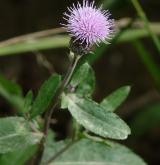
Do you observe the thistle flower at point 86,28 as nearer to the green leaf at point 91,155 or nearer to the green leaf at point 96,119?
the green leaf at point 96,119

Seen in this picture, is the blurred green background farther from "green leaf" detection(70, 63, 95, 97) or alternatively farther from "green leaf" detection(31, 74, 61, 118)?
"green leaf" detection(31, 74, 61, 118)

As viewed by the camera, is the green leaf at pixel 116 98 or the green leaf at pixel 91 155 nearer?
the green leaf at pixel 116 98

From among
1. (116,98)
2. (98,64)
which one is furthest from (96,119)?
(98,64)

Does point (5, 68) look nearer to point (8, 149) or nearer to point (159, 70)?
point (159, 70)

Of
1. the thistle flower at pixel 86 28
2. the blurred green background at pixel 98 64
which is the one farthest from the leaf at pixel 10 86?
the thistle flower at pixel 86 28

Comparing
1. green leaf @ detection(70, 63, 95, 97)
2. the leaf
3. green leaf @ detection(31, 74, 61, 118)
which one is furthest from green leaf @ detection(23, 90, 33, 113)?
the leaf

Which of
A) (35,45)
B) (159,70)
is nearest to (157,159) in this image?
(159,70)

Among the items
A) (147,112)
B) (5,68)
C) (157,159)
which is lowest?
(157,159)
